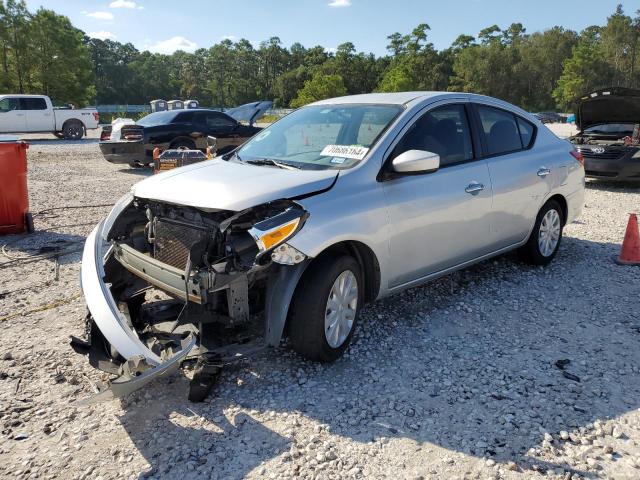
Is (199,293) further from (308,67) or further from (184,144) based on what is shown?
Answer: (308,67)

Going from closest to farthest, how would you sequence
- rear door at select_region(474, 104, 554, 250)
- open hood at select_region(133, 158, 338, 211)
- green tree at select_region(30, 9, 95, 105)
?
open hood at select_region(133, 158, 338, 211), rear door at select_region(474, 104, 554, 250), green tree at select_region(30, 9, 95, 105)

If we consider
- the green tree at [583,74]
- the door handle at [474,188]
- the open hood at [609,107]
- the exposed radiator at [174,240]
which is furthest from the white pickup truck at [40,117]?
the green tree at [583,74]

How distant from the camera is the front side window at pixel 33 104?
928 inches

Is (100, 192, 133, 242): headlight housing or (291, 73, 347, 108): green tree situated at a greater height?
(291, 73, 347, 108): green tree

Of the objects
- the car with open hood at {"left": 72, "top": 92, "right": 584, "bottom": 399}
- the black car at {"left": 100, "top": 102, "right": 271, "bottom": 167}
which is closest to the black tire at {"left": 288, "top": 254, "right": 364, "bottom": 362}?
the car with open hood at {"left": 72, "top": 92, "right": 584, "bottom": 399}

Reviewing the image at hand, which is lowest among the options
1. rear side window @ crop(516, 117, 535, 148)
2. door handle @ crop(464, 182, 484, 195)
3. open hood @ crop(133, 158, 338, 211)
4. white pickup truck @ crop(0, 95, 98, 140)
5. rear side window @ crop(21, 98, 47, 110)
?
door handle @ crop(464, 182, 484, 195)

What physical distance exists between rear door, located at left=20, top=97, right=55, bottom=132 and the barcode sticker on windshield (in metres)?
24.0

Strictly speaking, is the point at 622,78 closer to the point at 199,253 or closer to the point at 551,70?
the point at 551,70

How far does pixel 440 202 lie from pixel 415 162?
23.1 inches

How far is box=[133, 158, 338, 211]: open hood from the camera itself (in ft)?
10.8

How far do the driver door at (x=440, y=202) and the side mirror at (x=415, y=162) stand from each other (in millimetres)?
112

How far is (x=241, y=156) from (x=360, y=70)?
91137mm

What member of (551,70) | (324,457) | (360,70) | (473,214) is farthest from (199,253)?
(551,70)

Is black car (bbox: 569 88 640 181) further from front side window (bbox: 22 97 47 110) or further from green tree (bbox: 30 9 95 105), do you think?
green tree (bbox: 30 9 95 105)
